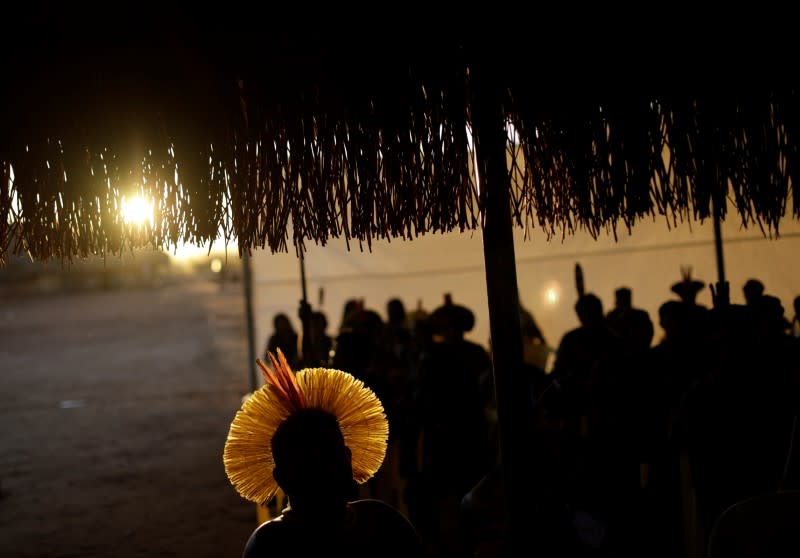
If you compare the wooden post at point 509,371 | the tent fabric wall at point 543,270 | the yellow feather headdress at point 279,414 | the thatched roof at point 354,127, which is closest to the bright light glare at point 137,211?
the thatched roof at point 354,127

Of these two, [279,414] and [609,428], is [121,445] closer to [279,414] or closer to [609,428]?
[609,428]

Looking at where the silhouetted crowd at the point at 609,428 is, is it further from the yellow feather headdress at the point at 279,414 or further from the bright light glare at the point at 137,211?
the bright light glare at the point at 137,211

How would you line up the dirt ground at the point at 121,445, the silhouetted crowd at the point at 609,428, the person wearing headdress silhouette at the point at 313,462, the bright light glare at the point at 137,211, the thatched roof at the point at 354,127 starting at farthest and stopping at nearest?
1. the dirt ground at the point at 121,445
2. the silhouetted crowd at the point at 609,428
3. the bright light glare at the point at 137,211
4. the thatched roof at the point at 354,127
5. the person wearing headdress silhouette at the point at 313,462

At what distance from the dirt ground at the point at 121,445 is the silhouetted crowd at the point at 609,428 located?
70.3 inches

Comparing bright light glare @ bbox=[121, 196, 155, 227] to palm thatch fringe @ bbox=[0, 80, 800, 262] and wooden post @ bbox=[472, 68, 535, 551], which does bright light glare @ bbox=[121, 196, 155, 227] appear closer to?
palm thatch fringe @ bbox=[0, 80, 800, 262]

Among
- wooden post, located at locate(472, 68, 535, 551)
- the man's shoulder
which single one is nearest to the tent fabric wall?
wooden post, located at locate(472, 68, 535, 551)

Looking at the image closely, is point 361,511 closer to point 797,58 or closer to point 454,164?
point 454,164

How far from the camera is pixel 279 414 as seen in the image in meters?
2.14

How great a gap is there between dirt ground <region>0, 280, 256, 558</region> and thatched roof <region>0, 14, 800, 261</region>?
378cm

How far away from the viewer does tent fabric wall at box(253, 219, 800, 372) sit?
7156 millimetres

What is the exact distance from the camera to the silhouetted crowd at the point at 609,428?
11.3 feet

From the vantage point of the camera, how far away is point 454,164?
2367 mm

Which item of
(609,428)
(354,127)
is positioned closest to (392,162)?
(354,127)

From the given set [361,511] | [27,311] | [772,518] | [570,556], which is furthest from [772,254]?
[27,311]
